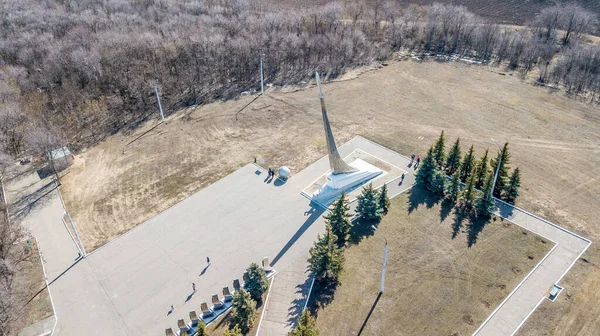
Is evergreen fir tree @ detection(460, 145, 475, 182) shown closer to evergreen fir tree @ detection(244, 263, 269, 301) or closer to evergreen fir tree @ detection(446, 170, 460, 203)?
evergreen fir tree @ detection(446, 170, 460, 203)

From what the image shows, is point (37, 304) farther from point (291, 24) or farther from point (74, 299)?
point (291, 24)

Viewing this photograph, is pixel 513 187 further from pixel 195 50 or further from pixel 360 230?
pixel 195 50

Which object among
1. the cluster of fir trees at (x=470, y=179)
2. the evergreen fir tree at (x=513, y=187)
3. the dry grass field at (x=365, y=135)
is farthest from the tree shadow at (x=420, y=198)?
the dry grass field at (x=365, y=135)

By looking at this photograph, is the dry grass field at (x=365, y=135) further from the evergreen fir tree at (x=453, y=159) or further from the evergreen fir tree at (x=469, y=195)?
the evergreen fir tree at (x=469, y=195)

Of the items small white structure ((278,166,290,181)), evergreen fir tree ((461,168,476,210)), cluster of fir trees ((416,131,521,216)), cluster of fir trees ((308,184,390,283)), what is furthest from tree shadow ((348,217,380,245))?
small white structure ((278,166,290,181))

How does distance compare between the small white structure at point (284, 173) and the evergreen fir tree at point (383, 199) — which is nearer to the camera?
the evergreen fir tree at point (383, 199)

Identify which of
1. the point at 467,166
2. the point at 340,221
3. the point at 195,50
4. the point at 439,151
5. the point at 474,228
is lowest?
the point at 474,228

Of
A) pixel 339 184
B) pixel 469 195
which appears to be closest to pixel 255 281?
pixel 339 184
